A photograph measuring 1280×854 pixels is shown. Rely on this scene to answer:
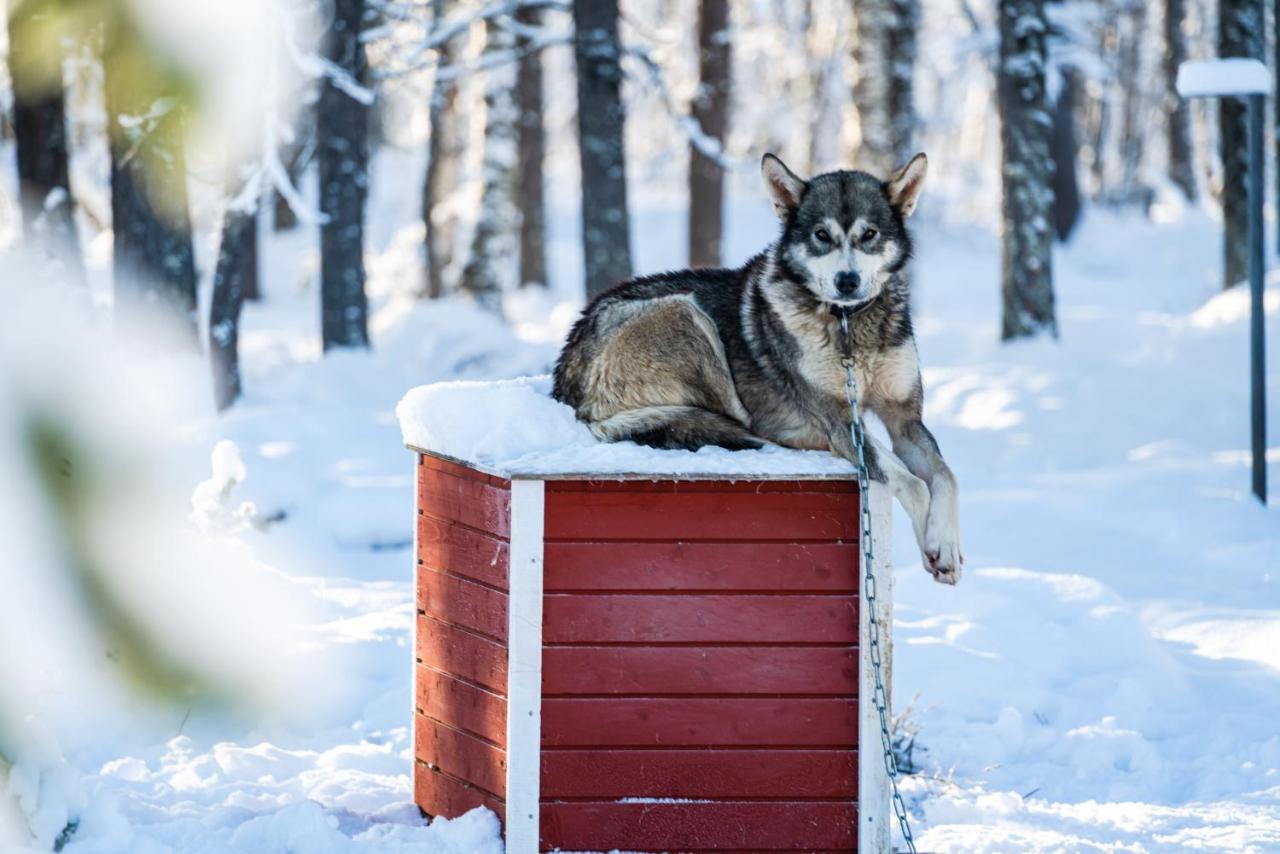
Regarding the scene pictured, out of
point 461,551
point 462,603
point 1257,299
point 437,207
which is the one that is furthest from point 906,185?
point 437,207

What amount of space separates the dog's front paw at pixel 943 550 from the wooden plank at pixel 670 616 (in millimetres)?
408

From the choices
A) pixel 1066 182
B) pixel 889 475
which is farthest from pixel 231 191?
pixel 1066 182

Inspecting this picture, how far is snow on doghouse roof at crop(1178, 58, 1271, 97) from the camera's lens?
8.20 m

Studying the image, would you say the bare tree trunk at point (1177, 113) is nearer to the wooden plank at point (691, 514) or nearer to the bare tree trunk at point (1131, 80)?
the bare tree trunk at point (1131, 80)

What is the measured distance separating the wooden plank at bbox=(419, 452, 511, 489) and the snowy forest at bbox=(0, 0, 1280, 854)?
0.81 metres

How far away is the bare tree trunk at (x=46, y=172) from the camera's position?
1136 centimetres

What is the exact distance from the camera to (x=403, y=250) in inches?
923

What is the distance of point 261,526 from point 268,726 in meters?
2.65

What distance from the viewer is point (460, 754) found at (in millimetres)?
4500

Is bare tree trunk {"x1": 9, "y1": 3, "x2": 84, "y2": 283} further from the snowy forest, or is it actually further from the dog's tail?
the dog's tail

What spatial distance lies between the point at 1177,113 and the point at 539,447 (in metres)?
27.8

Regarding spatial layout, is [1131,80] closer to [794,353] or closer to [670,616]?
[794,353]

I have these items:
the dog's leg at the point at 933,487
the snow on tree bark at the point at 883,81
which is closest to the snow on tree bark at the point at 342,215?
the snow on tree bark at the point at 883,81

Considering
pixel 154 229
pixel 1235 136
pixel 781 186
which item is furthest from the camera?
pixel 1235 136
